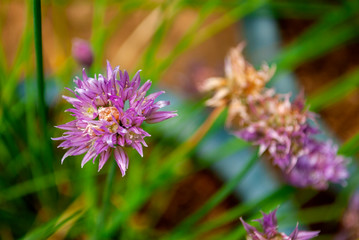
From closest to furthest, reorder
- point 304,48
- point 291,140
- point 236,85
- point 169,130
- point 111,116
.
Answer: point 111,116, point 291,140, point 236,85, point 304,48, point 169,130

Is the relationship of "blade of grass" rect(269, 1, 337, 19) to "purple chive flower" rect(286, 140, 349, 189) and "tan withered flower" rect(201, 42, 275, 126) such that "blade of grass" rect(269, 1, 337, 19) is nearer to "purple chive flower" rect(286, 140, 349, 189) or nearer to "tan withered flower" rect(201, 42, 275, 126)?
"tan withered flower" rect(201, 42, 275, 126)

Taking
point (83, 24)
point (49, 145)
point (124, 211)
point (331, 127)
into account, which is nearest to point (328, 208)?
point (331, 127)

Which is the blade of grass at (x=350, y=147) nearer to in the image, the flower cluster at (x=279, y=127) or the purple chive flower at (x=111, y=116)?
the flower cluster at (x=279, y=127)

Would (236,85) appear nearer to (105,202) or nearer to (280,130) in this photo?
(280,130)

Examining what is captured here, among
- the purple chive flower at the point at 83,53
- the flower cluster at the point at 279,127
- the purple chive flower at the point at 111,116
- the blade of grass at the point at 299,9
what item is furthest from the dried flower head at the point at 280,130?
the blade of grass at the point at 299,9

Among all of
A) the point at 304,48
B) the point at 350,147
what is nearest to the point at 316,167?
the point at 350,147

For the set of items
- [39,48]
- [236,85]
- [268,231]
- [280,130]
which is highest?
[39,48]
